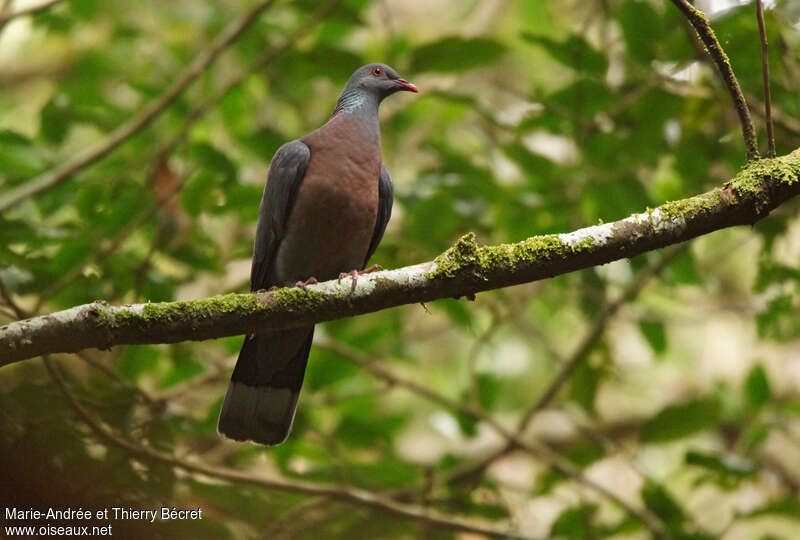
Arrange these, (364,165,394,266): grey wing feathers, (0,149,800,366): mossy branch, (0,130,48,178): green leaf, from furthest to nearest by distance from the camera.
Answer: (0,130,48,178): green leaf, (364,165,394,266): grey wing feathers, (0,149,800,366): mossy branch

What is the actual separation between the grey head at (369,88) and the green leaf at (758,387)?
112 inches

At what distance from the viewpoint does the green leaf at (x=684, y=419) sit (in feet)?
17.6

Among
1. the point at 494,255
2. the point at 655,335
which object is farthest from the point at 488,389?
the point at 494,255

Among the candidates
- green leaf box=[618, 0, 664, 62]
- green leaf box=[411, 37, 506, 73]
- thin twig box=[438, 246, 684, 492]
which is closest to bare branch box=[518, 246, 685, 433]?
thin twig box=[438, 246, 684, 492]

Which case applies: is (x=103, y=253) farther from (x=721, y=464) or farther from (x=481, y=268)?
(x=721, y=464)

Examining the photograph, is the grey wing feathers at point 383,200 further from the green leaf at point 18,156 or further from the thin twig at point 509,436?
the green leaf at point 18,156

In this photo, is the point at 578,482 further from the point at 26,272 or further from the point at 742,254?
the point at 742,254

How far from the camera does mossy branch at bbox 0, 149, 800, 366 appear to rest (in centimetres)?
290

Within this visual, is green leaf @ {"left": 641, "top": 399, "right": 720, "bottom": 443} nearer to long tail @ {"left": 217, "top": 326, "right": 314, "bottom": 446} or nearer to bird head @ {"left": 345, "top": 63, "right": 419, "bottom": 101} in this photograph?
long tail @ {"left": 217, "top": 326, "right": 314, "bottom": 446}

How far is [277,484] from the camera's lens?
15.3ft

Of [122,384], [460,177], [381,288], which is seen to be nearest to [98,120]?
[122,384]

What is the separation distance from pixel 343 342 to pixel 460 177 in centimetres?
134

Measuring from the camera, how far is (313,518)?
5.55 metres

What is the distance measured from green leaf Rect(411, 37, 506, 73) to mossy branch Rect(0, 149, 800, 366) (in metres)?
2.50
